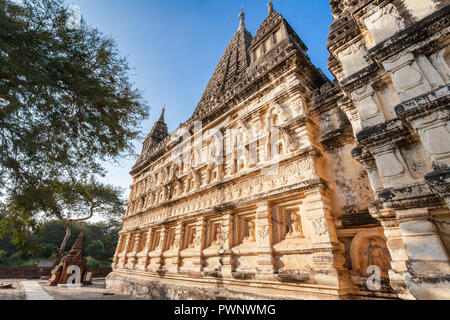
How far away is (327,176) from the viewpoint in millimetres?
5227

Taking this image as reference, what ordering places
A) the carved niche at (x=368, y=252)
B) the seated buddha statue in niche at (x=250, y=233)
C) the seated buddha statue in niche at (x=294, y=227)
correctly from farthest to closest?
the seated buddha statue in niche at (x=250, y=233)
the seated buddha statue in niche at (x=294, y=227)
the carved niche at (x=368, y=252)

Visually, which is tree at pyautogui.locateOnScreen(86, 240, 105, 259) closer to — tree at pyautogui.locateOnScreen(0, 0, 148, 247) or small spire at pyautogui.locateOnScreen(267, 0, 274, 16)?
tree at pyautogui.locateOnScreen(0, 0, 148, 247)

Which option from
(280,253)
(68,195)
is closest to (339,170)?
(280,253)

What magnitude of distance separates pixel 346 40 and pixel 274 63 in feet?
9.84

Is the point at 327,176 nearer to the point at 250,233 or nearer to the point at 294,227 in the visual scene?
the point at 294,227

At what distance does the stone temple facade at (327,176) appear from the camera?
2705 mm

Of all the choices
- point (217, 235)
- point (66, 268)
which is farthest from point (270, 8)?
point (66, 268)

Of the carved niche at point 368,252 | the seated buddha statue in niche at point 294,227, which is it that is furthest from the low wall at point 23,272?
the carved niche at point 368,252

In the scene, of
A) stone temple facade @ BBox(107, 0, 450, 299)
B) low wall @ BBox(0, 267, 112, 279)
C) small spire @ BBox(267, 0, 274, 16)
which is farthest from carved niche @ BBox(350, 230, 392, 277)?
low wall @ BBox(0, 267, 112, 279)

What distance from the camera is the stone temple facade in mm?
2705

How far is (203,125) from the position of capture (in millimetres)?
9977

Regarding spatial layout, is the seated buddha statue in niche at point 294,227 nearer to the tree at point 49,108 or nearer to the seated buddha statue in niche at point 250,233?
the seated buddha statue in niche at point 250,233

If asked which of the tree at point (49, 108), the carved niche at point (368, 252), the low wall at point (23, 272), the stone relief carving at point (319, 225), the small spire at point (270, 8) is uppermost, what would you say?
the small spire at point (270, 8)
